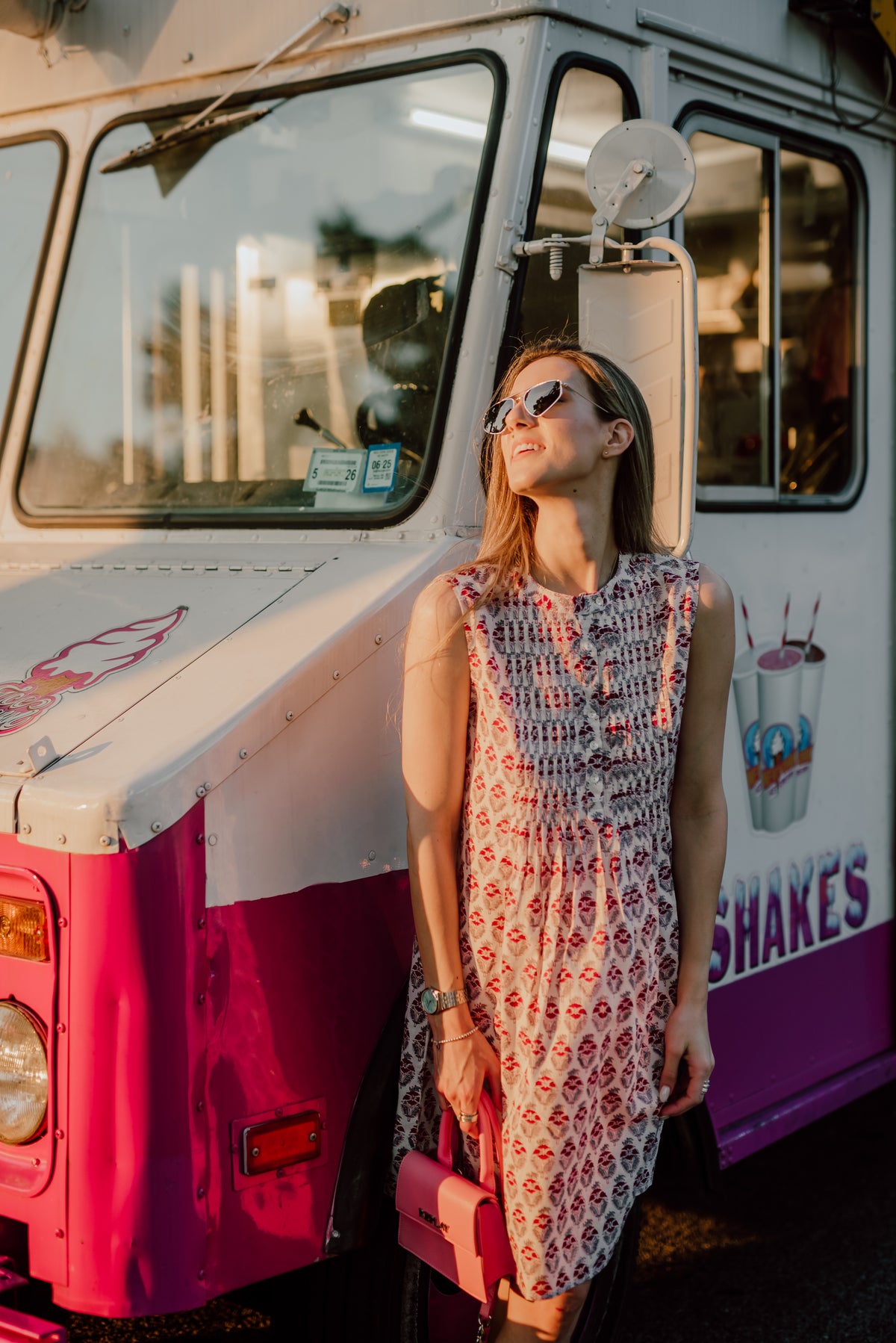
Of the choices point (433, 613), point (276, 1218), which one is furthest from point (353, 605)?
point (276, 1218)

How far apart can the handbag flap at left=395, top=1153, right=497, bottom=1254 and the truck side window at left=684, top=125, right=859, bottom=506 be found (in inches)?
58.0

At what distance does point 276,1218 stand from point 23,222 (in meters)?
2.23

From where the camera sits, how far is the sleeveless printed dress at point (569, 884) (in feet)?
6.81

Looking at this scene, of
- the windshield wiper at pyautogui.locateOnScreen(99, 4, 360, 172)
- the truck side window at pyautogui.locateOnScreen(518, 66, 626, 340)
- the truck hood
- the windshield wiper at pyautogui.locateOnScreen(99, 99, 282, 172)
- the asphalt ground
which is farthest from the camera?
the asphalt ground

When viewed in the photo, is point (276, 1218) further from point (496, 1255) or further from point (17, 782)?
point (17, 782)

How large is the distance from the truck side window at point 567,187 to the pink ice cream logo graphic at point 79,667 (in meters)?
0.84

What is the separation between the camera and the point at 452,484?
8.14 feet

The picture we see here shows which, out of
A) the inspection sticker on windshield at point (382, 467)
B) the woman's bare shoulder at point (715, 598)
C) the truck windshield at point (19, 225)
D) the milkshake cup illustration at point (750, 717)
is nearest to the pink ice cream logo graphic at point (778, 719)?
the milkshake cup illustration at point (750, 717)

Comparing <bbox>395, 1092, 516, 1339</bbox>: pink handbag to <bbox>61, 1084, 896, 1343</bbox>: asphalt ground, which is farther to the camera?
<bbox>61, 1084, 896, 1343</bbox>: asphalt ground

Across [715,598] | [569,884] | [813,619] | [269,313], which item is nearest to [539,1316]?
[569,884]

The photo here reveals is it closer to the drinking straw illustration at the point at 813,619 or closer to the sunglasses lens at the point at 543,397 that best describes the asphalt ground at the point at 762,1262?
the drinking straw illustration at the point at 813,619

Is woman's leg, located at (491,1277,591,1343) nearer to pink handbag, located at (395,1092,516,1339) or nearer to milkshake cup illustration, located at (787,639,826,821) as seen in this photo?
pink handbag, located at (395,1092,516,1339)

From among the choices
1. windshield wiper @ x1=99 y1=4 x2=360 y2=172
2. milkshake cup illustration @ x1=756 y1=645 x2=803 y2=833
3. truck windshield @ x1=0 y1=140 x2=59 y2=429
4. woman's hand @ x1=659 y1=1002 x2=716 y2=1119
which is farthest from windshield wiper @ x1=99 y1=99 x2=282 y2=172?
woman's hand @ x1=659 y1=1002 x2=716 y2=1119

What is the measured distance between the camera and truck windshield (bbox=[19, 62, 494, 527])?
2631 mm
